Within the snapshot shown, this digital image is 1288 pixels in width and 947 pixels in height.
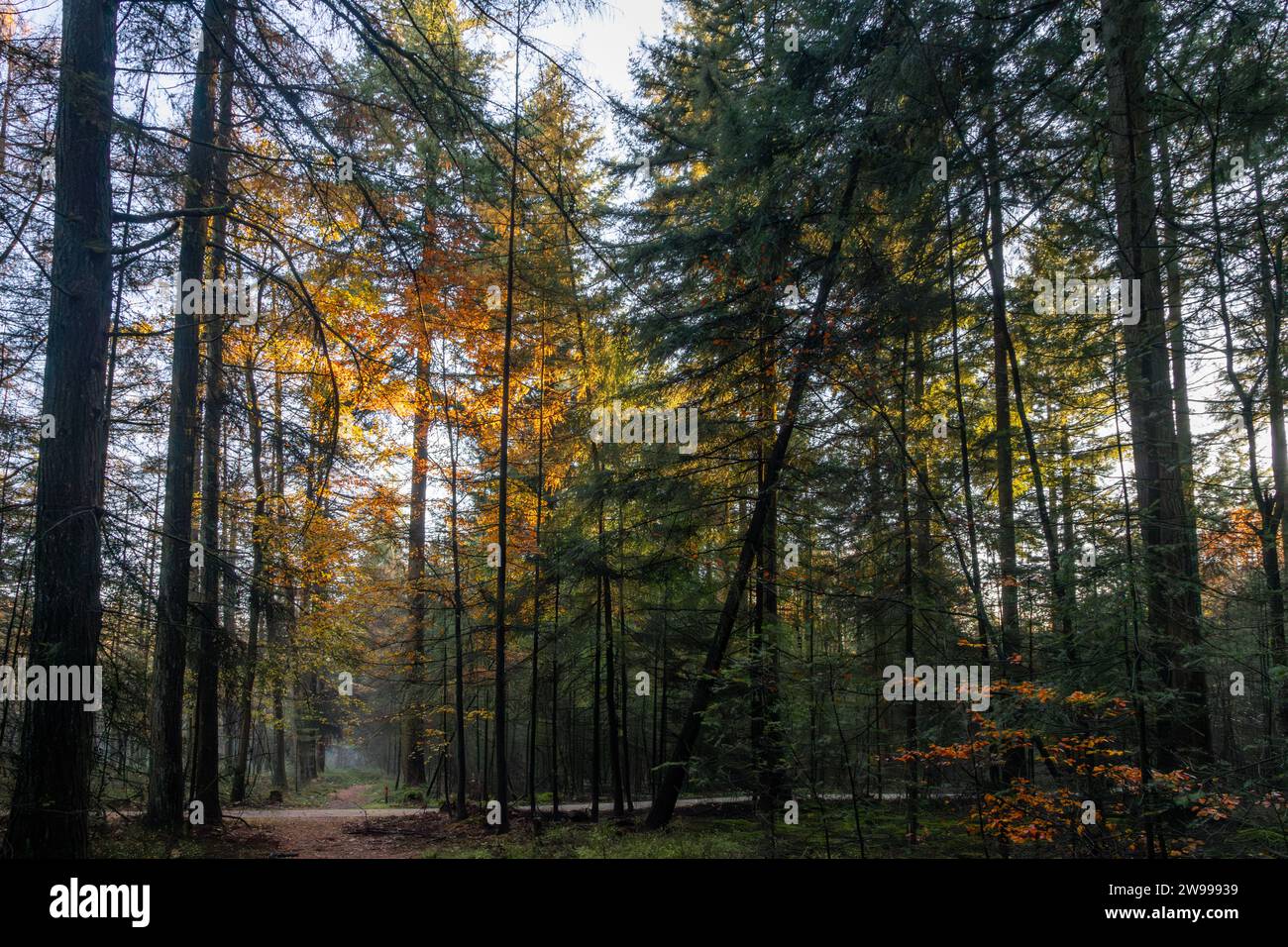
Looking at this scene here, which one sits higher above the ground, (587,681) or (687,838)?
(587,681)

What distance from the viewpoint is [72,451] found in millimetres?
4262

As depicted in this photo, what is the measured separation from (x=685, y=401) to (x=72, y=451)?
25.7 ft

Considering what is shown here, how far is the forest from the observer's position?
4.30 metres

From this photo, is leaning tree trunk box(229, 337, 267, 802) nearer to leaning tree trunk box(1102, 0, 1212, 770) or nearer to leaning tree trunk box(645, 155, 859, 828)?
leaning tree trunk box(645, 155, 859, 828)

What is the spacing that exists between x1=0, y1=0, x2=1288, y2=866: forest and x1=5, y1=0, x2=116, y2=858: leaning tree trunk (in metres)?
0.03

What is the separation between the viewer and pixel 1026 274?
1001 cm

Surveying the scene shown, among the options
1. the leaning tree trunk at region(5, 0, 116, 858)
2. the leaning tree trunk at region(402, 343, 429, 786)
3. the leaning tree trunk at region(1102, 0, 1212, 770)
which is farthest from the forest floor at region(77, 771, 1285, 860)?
the leaning tree trunk at region(402, 343, 429, 786)

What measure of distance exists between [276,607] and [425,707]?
9650 millimetres

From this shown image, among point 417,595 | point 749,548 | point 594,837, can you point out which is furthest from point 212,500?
point 749,548

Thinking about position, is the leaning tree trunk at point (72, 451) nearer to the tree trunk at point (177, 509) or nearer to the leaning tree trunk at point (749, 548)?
the tree trunk at point (177, 509)

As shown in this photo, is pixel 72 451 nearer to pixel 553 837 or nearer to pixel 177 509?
pixel 177 509

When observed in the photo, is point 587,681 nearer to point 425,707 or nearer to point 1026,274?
point 425,707

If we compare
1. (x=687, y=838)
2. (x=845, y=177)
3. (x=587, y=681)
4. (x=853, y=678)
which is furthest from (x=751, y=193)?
(x=587, y=681)
